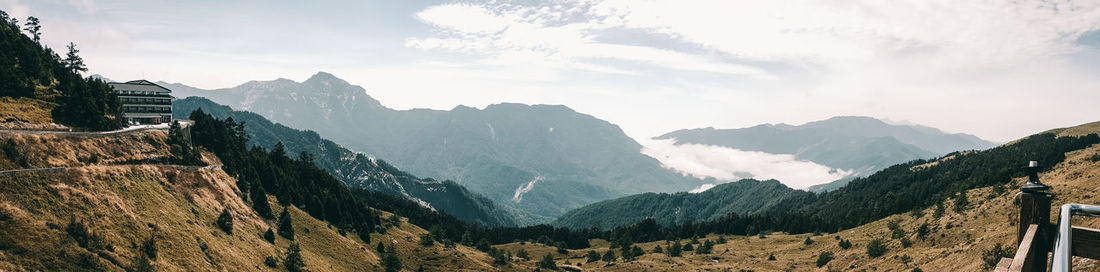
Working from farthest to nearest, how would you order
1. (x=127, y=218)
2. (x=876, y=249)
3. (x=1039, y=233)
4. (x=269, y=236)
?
(x=876, y=249) < (x=269, y=236) < (x=127, y=218) < (x=1039, y=233)

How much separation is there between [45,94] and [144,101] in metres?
25.4

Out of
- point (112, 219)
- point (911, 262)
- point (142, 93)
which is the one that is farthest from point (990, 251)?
point (142, 93)

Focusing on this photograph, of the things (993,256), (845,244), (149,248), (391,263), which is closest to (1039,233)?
(993,256)

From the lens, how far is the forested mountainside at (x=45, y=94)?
103938 mm

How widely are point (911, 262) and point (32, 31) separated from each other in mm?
256666

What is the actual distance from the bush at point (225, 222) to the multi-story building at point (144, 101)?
62596 millimetres

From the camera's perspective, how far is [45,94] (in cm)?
11950

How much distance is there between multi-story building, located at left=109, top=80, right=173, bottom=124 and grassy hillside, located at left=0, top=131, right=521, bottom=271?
30.9m

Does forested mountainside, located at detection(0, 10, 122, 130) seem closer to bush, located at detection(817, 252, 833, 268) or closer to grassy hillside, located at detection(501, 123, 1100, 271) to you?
grassy hillside, located at detection(501, 123, 1100, 271)

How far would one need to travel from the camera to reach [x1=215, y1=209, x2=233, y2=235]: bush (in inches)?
3898

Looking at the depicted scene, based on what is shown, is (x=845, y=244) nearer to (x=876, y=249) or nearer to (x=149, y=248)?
(x=876, y=249)

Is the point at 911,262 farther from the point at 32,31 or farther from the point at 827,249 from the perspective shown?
the point at 32,31

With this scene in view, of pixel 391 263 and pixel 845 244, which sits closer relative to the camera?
pixel 391 263

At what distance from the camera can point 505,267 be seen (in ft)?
547
